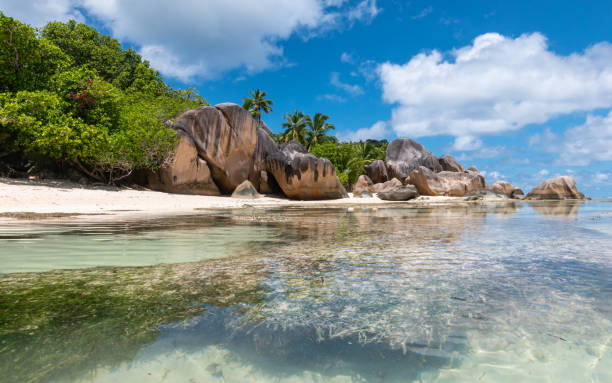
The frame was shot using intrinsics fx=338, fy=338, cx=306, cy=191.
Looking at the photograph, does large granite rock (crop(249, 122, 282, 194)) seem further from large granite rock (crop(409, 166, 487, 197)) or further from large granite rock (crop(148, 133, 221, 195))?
large granite rock (crop(409, 166, 487, 197))

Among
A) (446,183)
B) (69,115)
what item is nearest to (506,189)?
(446,183)

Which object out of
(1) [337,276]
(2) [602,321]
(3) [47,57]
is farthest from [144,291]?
(3) [47,57]

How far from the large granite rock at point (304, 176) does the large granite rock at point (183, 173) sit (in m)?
5.41

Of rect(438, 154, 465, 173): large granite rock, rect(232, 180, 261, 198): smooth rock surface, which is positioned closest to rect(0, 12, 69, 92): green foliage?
rect(232, 180, 261, 198): smooth rock surface

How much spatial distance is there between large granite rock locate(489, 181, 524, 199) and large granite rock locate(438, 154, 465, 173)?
808cm

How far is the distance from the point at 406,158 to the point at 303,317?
1656 inches

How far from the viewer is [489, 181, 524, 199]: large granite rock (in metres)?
32.8

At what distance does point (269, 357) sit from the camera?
5.15 feet

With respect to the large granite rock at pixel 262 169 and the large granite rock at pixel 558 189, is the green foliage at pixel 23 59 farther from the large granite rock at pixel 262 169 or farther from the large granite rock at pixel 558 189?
the large granite rock at pixel 558 189

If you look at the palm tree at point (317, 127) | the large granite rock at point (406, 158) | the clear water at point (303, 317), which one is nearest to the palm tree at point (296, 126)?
the palm tree at point (317, 127)

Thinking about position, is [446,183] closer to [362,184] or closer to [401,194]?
[362,184]

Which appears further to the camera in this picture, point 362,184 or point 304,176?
point 362,184

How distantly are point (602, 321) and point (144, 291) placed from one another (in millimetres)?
2924

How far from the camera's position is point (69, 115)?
1559cm
